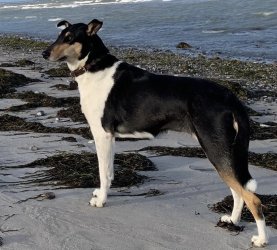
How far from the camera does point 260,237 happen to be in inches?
171

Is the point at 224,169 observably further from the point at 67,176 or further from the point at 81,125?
the point at 81,125

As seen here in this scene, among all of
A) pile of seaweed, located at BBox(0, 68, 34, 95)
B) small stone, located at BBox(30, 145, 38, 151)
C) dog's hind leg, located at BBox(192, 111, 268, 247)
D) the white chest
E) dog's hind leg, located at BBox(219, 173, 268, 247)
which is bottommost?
pile of seaweed, located at BBox(0, 68, 34, 95)

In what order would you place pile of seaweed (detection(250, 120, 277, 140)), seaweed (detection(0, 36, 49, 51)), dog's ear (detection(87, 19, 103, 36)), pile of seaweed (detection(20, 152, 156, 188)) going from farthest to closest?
seaweed (detection(0, 36, 49, 51)) < pile of seaweed (detection(250, 120, 277, 140)) < pile of seaweed (detection(20, 152, 156, 188)) < dog's ear (detection(87, 19, 103, 36))

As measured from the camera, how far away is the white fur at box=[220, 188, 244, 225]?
15.5 feet

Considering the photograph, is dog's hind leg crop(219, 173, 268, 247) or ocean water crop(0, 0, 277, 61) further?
ocean water crop(0, 0, 277, 61)

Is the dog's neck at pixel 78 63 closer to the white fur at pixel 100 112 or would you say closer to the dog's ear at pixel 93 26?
the white fur at pixel 100 112

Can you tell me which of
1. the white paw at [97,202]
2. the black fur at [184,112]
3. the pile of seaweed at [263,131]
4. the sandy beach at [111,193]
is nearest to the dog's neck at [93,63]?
the black fur at [184,112]

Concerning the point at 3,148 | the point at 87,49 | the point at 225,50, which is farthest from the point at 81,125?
the point at 225,50

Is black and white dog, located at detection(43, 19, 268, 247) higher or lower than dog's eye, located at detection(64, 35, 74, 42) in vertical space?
lower

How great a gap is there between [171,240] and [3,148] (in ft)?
11.3

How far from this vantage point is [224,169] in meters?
4.48

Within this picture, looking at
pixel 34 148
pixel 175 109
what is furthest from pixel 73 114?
pixel 175 109

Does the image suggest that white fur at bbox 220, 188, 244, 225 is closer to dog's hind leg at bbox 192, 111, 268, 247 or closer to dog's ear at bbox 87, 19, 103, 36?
dog's hind leg at bbox 192, 111, 268, 247

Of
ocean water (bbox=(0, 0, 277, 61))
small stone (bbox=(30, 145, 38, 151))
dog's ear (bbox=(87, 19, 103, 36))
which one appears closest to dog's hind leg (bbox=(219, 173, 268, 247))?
dog's ear (bbox=(87, 19, 103, 36))
